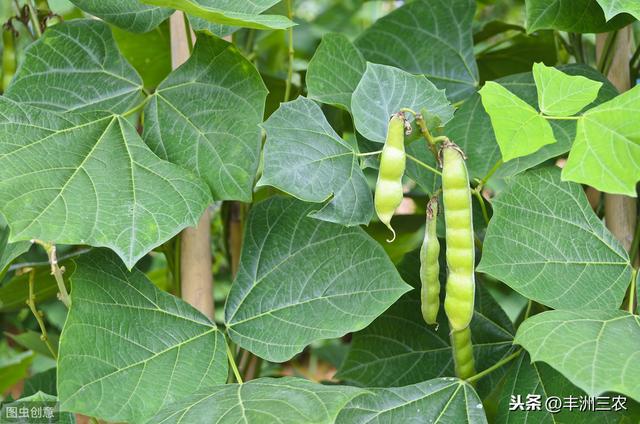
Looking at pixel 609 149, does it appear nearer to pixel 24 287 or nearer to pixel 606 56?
pixel 606 56

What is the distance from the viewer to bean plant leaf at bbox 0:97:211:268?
73 centimetres

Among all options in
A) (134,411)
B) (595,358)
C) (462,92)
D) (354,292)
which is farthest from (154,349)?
(462,92)

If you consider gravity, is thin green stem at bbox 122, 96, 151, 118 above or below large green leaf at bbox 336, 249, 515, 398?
above

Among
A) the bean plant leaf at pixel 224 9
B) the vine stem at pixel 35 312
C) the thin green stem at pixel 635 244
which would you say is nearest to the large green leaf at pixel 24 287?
the vine stem at pixel 35 312

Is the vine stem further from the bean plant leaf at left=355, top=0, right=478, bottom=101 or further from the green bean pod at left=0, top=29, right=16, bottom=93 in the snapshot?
the bean plant leaf at left=355, top=0, right=478, bottom=101

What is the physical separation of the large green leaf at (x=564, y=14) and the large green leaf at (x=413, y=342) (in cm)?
31

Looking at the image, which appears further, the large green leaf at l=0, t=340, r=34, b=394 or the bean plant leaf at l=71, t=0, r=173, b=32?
the large green leaf at l=0, t=340, r=34, b=394

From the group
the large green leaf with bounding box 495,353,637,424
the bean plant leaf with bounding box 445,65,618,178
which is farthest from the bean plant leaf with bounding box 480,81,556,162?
the large green leaf with bounding box 495,353,637,424

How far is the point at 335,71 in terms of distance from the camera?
0.91 metres

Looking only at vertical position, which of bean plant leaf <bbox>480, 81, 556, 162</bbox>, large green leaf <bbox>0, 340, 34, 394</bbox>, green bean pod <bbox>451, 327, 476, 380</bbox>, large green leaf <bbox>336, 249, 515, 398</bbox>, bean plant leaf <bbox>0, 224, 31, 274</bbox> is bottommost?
large green leaf <bbox>0, 340, 34, 394</bbox>

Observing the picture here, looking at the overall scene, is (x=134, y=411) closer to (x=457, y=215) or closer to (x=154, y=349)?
(x=154, y=349)

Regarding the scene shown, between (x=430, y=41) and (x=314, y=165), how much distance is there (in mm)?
391

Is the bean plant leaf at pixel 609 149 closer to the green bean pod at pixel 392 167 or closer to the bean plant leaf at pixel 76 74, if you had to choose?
the green bean pod at pixel 392 167

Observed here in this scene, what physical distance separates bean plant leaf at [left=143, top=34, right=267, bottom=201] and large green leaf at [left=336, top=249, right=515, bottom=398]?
10.4 inches
